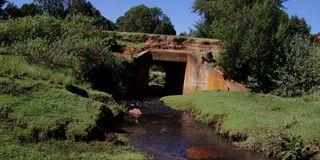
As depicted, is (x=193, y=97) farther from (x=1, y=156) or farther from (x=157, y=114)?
(x=1, y=156)

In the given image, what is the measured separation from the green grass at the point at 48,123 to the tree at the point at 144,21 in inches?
2636

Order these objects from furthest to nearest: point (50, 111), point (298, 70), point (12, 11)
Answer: point (12, 11) < point (298, 70) < point (50, 111)

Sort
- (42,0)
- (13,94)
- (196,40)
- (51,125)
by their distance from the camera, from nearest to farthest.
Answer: (51,125)
(13,94)
(196,40)
(42,0)

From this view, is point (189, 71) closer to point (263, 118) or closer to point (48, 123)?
point (263, 118)

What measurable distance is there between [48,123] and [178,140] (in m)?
6.39

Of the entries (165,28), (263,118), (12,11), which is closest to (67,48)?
(263,118)

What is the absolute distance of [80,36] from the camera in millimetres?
33500

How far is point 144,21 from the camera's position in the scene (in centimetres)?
9012

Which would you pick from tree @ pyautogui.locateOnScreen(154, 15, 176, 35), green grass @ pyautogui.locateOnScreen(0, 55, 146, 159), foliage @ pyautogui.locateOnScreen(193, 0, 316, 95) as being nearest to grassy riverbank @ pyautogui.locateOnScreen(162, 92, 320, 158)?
foliage @ pyautogui.locateOnScreen(193, 0, 316, 95)

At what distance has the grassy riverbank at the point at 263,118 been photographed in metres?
17.0

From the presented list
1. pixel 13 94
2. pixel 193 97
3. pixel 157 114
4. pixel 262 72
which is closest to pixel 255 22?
pixel 262 72

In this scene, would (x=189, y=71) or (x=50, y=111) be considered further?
(x=189, y=71)

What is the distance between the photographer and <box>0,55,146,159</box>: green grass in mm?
13336

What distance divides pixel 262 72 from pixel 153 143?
1509 cm
